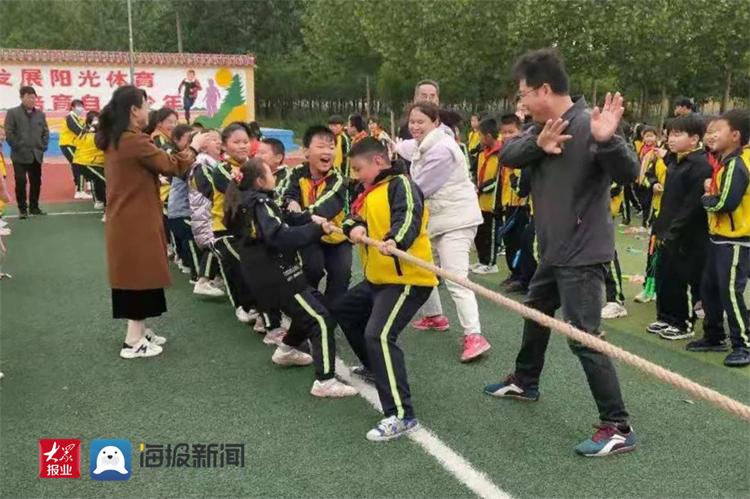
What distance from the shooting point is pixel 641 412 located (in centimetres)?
384

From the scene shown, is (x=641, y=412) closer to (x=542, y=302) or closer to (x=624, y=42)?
(x=542, y=302)

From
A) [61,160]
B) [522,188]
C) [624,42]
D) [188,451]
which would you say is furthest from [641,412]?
[61,160]

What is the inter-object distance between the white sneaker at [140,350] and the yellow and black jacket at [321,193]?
142 cm

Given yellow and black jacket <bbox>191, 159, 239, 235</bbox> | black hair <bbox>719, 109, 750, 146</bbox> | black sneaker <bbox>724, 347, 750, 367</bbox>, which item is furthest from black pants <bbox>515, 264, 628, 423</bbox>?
yellow and black jacket <bbox>191, 159, 239, 235</bbox>

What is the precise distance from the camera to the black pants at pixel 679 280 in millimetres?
5102

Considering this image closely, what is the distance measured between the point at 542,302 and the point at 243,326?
2.68 m

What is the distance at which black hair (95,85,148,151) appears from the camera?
439 cm

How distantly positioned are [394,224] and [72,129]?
9.18 meters

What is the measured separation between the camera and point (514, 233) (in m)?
6.84

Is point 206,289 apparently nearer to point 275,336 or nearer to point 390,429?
point 275,336

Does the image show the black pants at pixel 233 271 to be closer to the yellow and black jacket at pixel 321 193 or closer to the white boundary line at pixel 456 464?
the yellow and black jacket at pixel 321 193

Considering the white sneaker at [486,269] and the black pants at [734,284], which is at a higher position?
the black pants at [734,284]

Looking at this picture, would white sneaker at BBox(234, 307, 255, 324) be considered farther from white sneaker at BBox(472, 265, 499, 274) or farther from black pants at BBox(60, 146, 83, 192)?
black pants at BBox(60, 146, 83, 192)

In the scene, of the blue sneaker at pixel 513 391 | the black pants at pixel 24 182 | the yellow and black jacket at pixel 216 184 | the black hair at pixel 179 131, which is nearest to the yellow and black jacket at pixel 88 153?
the black pants at pixel 24 182
